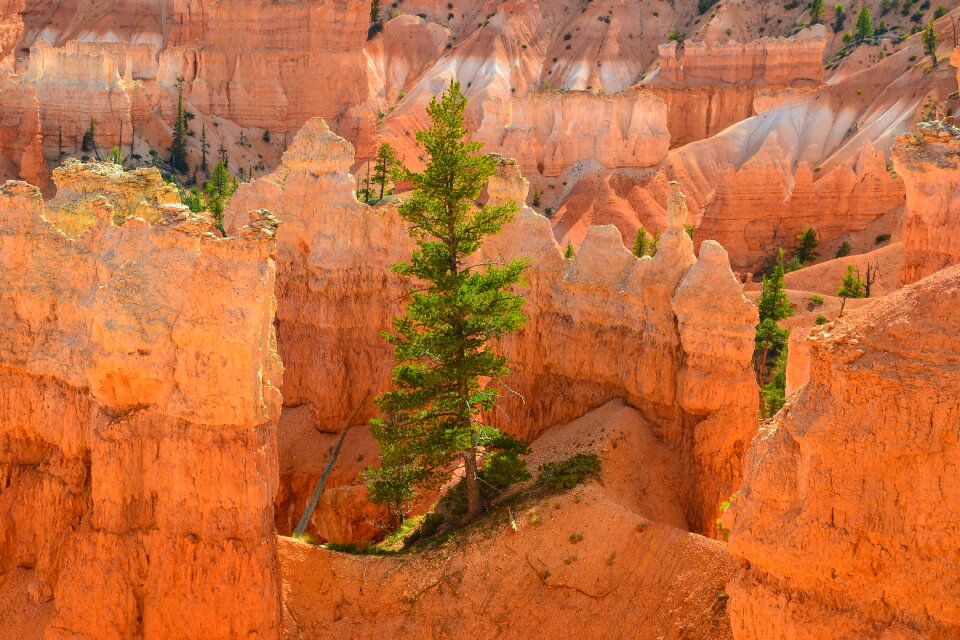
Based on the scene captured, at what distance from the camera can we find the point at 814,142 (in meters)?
85.6

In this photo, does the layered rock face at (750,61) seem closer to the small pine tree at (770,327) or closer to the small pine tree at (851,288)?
the small pine tree at (851,288)

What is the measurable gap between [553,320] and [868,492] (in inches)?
584

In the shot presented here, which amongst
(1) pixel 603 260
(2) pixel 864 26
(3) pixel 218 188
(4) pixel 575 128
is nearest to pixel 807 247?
(4) pixel 575 128

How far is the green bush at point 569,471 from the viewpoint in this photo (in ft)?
80.3

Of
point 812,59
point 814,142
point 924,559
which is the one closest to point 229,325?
point 924,559

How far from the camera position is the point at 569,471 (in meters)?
25.0

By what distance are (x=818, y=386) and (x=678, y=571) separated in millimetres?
6992

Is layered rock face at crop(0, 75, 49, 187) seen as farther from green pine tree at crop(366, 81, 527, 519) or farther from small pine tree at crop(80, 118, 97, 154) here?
green pine tree at crop(366, 81, 527, 519)

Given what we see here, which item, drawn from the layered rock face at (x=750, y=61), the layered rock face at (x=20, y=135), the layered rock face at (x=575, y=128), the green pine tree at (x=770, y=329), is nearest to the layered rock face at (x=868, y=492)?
the green pine tree at (x=770, y=329)

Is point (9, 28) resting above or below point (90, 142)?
above

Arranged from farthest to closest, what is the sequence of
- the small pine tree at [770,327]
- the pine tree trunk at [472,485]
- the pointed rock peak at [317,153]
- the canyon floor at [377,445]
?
the small pine tree at [770,327] → the pointed rock peak at [317,153] → the pine tree trunk at [472,485] → the canyon floor at [377,445]

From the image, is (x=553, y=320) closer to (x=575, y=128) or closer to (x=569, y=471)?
(x=569, y=471)

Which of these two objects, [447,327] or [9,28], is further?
[9,28]

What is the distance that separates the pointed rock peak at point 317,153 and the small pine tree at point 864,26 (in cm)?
7613
